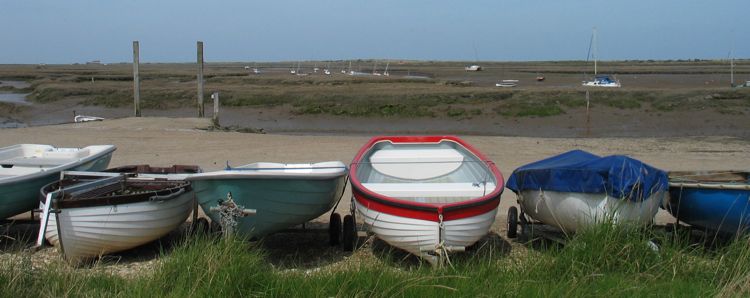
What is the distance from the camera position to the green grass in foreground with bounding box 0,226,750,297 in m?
5.89

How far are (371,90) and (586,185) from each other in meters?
36.0

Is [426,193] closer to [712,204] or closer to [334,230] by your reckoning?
[334,230]

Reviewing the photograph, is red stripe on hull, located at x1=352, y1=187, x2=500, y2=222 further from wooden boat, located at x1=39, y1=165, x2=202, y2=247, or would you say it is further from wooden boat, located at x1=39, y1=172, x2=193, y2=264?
wooden boat, located at x1=39, y1=165, x2=202, y2=247

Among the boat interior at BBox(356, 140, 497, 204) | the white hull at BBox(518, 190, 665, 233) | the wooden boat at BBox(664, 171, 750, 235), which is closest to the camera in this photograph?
the white hull at BBox(518, 190, 665, 233)

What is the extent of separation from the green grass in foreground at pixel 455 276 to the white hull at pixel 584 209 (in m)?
0.34

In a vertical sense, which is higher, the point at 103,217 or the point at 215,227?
the point at 103,217

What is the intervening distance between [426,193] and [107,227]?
11.3 feet

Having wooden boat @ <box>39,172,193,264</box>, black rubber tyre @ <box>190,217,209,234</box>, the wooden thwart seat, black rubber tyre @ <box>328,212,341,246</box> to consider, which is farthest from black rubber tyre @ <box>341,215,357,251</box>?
wooden boat @ <box>39,172,193,264</box>

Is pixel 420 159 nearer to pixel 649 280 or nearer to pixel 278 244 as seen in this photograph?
pixel 278 244

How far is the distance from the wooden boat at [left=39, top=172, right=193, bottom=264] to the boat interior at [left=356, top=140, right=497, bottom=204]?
7.33 feet

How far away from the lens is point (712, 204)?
25.0 feet

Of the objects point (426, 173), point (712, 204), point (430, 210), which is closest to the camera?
point (430, 210)

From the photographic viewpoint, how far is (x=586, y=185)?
24.5 feet

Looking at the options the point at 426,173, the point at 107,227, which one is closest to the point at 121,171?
the point at 107,227
